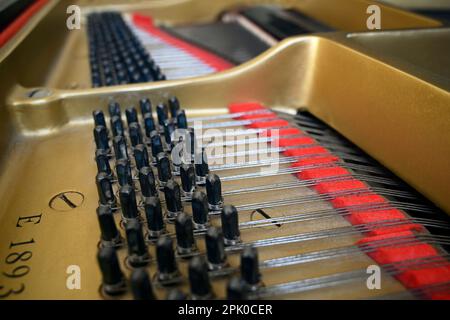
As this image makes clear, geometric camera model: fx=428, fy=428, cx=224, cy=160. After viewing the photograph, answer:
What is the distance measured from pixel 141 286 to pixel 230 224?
0.24 meters

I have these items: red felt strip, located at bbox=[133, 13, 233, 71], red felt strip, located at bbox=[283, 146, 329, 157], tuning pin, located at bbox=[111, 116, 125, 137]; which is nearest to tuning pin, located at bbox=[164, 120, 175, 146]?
tuning pin, located at bbox=[111, 116, 125, 137]

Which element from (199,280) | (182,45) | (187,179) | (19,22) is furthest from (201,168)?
(182,45)

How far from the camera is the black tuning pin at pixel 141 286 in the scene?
73 cm

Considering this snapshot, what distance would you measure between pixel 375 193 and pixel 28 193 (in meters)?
0.91

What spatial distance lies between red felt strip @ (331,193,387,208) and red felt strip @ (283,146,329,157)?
9.4 inches

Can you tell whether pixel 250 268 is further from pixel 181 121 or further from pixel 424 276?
pixel 181 121

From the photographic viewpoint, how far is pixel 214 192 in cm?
102

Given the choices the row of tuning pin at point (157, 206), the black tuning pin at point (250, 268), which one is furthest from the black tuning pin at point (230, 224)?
the black tuning pin at point (250, 268)

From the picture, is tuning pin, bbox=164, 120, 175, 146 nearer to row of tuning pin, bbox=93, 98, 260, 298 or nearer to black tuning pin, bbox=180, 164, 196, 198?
row of tuning pin, bbox=93, 98, 260, 298

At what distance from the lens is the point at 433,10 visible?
2260 millimetres

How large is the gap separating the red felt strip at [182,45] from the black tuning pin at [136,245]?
1347 millimetres

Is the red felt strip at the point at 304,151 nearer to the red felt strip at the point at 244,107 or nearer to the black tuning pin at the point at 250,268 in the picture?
the red felt strip at the point at 244,107

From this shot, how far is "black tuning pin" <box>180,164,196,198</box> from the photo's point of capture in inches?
41.6
